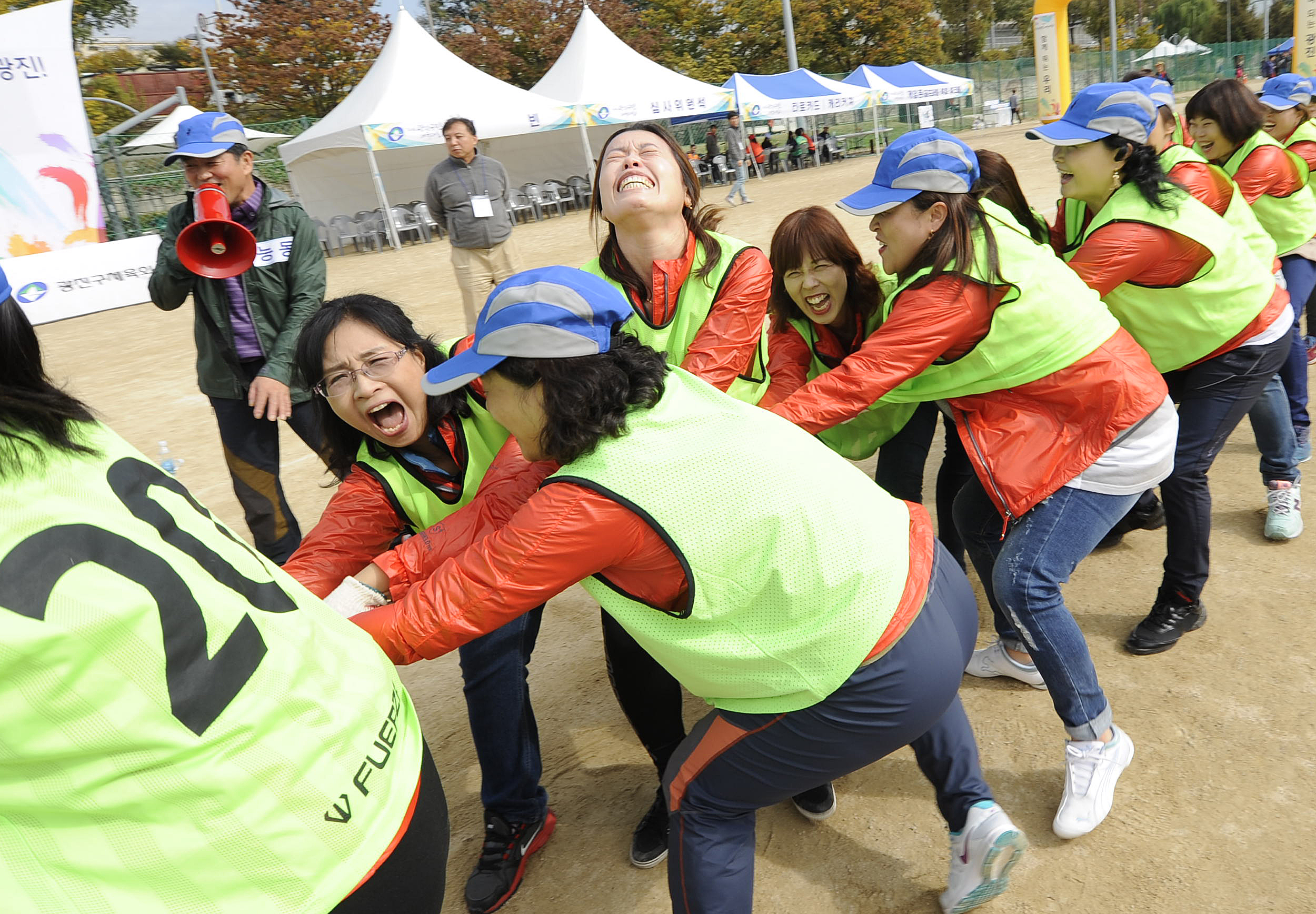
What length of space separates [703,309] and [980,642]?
1.84 m

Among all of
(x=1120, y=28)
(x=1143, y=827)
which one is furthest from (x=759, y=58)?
(x=1143, y=827)

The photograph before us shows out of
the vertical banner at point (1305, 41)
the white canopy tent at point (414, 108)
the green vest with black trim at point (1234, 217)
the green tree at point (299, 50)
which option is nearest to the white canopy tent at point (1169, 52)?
the green tree at point (299, 50)

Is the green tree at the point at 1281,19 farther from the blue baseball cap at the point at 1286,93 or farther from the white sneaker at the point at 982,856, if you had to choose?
the white sneaker at the point at 982,856

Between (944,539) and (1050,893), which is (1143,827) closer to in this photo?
(1050,893)

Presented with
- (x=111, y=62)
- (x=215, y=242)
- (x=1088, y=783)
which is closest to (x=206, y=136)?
(x=215, y=242)

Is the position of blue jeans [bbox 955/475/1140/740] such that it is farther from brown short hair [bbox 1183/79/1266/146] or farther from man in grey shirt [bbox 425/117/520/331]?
man in grey shirt [bbox 425/117/520/331]

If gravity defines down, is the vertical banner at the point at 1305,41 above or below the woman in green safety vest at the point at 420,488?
above

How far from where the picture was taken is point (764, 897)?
8.18 feet

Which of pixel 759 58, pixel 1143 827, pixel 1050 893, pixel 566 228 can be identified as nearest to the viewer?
pixel 1050 893

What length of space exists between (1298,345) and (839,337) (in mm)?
2716

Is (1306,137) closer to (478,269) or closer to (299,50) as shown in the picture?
(478,269)

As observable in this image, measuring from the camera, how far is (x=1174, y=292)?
122 inches

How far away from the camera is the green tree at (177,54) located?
49.9 metres

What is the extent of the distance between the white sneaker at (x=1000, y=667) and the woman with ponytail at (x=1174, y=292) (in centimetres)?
44
